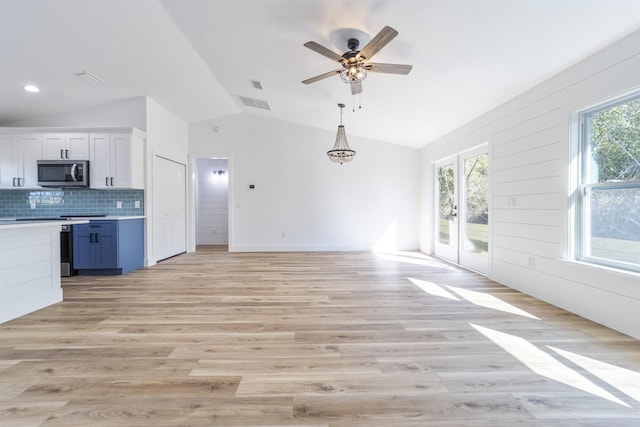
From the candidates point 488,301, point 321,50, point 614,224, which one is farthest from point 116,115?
point 614,224

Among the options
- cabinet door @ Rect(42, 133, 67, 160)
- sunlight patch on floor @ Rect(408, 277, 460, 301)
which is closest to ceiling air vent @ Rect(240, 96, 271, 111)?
cabinet door @ Rect(42, 133, 67, 160)

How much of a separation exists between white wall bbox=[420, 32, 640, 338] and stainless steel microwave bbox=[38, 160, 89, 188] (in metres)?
6.35

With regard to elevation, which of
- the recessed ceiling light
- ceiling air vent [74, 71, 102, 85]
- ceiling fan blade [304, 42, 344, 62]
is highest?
ceiling air vent [74, 71, 102, 85]

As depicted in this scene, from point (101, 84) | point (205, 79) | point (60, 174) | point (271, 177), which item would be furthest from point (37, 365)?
point (271, 177)

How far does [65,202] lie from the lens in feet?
15.5

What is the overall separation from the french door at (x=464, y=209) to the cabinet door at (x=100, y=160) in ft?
19.9

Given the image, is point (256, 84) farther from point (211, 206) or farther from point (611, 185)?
point (611, 185)

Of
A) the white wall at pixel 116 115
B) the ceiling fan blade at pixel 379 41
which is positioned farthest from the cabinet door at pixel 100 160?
the ceiling fan blade at pixel 379 41

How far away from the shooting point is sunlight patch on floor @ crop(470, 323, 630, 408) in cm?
160

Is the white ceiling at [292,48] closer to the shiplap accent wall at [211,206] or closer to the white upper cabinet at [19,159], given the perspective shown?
the white upper cabinet at [19,159]

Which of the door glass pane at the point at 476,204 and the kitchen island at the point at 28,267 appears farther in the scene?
the door glass pane at the point at 476,204

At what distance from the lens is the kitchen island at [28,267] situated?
255 centimetres

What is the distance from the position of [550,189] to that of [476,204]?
1531 millimetres

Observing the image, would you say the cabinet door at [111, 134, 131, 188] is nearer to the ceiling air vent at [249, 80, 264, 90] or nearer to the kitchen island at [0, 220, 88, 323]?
the kitchen island at [0, 220, 88, 323]
